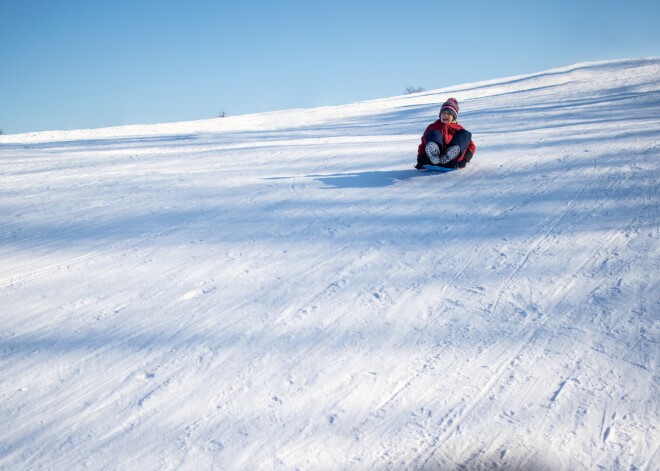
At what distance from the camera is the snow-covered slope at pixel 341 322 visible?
1.66m

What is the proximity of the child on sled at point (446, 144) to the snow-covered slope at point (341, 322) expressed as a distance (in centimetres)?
20

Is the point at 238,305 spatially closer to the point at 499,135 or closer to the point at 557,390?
the point at 557,390

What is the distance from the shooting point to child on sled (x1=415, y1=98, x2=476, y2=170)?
5.01 meters

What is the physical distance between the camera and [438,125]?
5227 millimetres

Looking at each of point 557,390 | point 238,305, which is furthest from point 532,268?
point 238,305

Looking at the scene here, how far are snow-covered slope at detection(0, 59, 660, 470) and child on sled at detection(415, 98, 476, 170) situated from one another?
0.65ft

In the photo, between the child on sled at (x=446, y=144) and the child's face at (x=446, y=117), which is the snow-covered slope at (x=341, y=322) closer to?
the child on sled at (x=446, y=144)

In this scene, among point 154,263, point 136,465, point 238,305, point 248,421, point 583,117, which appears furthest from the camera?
point 583,117

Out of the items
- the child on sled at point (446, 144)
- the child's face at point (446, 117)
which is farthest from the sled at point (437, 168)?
the child's face at point (446, 117)

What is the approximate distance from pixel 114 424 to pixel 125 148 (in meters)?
7.88

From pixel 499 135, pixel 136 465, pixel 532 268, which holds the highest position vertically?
pixel 499 135

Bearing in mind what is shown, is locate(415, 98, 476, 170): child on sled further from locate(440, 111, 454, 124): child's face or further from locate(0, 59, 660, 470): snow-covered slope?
locate(0, 59, 660, 470): snow-covered slope

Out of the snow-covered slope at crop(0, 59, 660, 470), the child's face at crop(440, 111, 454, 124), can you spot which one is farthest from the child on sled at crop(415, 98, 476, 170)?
the snow-covered slope at crop(0, 59, 660, 470)

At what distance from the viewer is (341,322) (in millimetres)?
2363
